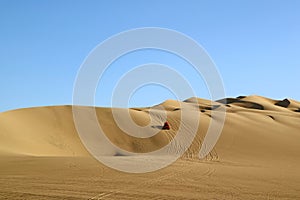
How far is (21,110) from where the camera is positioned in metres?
29.9

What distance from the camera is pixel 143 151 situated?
74.2 ft

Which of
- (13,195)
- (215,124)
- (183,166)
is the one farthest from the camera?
(215,124)

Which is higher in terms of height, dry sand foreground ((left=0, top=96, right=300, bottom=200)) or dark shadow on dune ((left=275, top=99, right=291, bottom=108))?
dark shadow on dune ((left=275, top=99, right=291, bottom=108))

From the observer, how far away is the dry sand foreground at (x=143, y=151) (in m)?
9.55

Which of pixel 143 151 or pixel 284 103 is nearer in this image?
pixel 143 151

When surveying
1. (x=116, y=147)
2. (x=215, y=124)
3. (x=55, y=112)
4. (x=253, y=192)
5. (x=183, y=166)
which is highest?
(x=55, y=112)

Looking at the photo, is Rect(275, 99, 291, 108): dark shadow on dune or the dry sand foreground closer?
the dry sand foreground

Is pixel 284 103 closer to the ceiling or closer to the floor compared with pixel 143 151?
closer to the ceiling

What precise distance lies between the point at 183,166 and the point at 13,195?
8710 mm

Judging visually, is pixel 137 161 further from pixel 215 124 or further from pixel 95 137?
pixel 215 124

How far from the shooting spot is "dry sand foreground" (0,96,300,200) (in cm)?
955

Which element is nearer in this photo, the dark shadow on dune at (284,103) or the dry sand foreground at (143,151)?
the dry sand foreground at (143,151)

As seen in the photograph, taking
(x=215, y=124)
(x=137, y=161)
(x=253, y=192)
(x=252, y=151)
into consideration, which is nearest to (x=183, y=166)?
(x=137, y=161)

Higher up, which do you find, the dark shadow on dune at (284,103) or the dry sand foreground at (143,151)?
the dark shadow on dune at (284,103)
